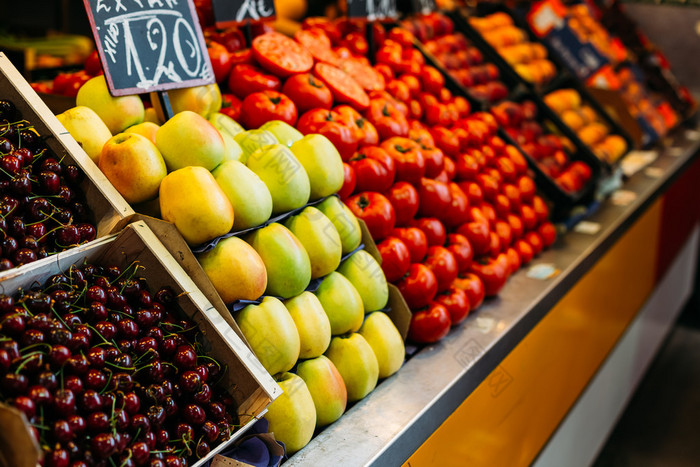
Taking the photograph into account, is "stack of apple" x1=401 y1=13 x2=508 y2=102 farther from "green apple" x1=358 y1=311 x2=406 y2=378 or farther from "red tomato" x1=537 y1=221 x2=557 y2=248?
"green apple" x1=358 y1=311 x2=406 y2=378

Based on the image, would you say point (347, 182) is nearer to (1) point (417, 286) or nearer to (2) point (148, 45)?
(1) point (417, 286)

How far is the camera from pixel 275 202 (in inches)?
74.2

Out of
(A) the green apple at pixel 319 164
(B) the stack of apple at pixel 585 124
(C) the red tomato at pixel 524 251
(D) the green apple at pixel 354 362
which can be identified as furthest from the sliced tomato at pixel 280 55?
(B) the stack of apple at pixel 585 124

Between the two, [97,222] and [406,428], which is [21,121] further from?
[406,428]

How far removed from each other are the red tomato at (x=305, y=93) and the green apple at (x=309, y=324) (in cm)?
89

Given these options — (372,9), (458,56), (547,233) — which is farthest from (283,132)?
(458,56)

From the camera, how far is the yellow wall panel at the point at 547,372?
2.13 metres

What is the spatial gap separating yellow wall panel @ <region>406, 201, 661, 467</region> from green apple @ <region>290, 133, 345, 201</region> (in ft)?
2.70

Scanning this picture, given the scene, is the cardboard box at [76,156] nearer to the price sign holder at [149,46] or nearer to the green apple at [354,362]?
the price sign holder at [149,46]

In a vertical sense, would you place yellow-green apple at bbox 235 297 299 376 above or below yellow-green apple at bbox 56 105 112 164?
below

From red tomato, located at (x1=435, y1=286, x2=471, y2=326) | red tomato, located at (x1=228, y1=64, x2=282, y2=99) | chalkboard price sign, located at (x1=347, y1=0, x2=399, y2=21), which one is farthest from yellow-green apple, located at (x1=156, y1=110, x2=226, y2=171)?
chalkboard price sign, located at (x1=347, y1=0, x2=399, y2=21)

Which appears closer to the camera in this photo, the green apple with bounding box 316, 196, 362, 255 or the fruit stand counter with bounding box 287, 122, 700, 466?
the fruit stand counter with bounding box 287, 122, 700, 466

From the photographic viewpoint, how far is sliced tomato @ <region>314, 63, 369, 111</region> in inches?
101

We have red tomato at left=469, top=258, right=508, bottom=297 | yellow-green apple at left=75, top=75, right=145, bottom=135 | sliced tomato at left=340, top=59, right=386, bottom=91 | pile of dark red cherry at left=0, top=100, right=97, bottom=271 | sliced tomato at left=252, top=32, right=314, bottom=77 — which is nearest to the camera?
pile of dark red cherry at left=0, top=100, right=97, bottom=271
